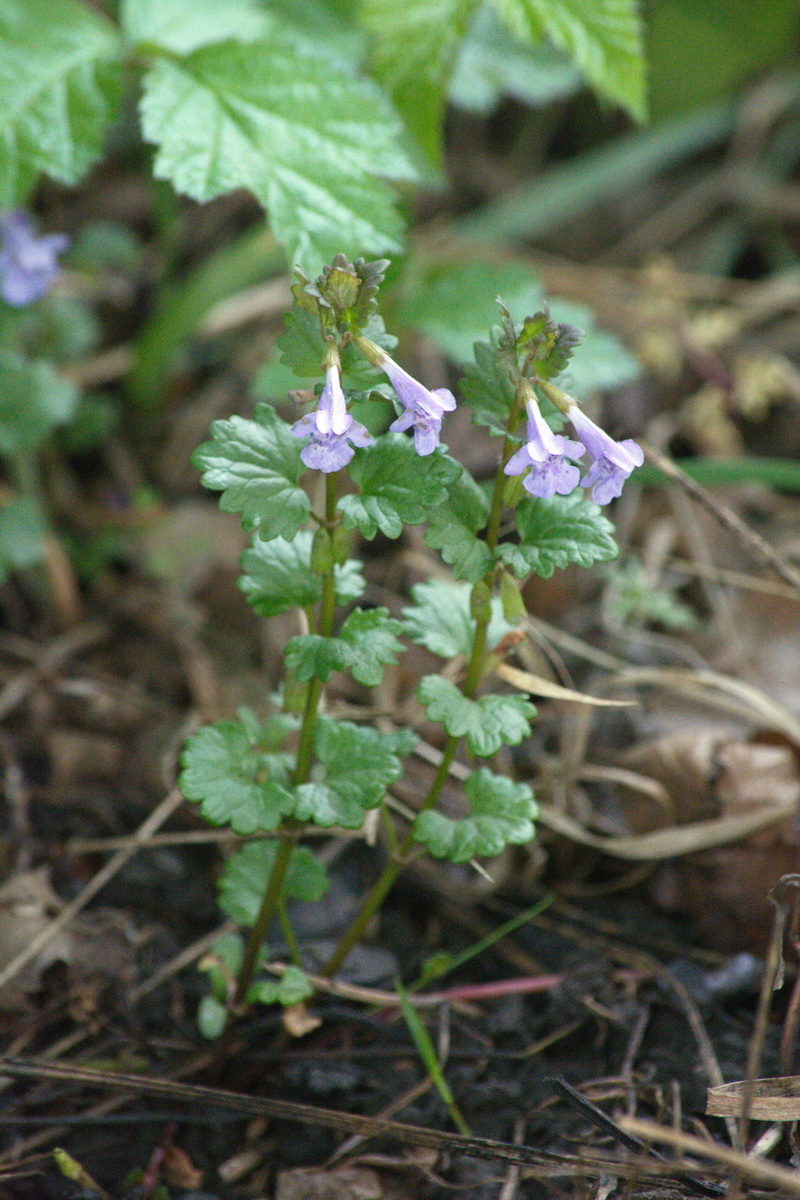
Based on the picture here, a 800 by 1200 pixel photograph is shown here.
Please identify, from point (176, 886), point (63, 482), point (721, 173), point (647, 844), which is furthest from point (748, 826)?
point (721, 173)

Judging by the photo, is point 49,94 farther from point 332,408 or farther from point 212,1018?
point 212,1018

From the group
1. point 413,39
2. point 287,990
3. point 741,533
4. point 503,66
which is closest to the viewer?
point 287,990

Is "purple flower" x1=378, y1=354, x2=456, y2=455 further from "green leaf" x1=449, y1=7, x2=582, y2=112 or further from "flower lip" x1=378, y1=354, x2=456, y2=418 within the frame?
"green leaf" x1=449, y1=7, x2=582, y2=112

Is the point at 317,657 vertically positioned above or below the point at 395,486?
below

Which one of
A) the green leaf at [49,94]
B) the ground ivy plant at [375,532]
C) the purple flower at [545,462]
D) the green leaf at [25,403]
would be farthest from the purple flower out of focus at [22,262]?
the purple flower at [545,462]

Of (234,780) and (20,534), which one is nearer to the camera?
(234,780)

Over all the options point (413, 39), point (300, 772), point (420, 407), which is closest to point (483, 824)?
→ point (300, 772)

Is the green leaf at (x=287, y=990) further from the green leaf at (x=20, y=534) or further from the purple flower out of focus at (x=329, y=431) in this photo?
the green leaf at (x=20, y=534)

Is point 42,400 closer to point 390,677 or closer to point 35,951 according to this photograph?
point 390,677

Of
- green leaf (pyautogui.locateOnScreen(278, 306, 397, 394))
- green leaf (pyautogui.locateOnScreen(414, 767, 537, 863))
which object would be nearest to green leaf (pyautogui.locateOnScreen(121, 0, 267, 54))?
→ green leaf (pyautogui.locateOnScreen(278, 306, 397, 394))
